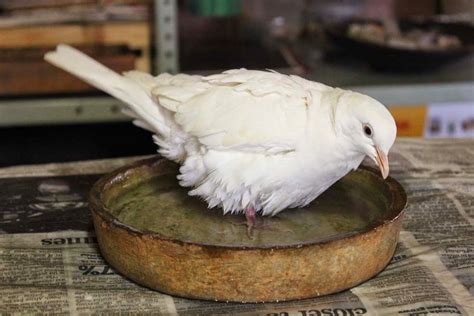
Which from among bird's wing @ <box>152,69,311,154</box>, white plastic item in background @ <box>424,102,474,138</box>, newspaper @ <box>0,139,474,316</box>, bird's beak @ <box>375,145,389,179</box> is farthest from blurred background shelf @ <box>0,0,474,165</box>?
bird's beak @ <box>375,145,389,179</box>

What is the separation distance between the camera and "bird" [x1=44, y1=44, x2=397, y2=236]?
800 millimetres

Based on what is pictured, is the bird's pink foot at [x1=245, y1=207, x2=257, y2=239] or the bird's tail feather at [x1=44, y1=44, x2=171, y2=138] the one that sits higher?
the bird's tail feather at [x1=44, y1=44, x2=171, y2=138]

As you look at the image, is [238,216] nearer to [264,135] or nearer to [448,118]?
[264,135]

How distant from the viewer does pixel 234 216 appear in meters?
0.88

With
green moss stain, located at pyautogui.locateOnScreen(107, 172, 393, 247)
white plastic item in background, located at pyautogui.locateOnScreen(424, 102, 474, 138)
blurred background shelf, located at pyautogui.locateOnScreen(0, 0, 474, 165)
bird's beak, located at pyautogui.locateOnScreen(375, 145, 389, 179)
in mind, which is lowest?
white plastic item in background, located at pyautogui.locateOnScreen(424, 102, 474, 138)

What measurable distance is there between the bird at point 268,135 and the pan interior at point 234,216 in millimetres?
21

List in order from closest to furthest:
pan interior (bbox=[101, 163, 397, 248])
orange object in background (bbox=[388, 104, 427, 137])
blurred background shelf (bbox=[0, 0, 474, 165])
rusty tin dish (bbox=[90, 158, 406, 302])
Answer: rusty tin dish (bbox=[90, 158, 406, 302]) < pan interior (bbox=[101, 163, 397, 248]) < blurred background shelf (bbox=[0, 0, 474, 165]) < orange object in background (bbox=[388, 104, 427, 137])

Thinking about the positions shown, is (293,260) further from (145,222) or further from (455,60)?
(455,60)

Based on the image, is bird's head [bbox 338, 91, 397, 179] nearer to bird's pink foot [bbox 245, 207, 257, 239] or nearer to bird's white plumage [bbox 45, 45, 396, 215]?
bird's white plumage [bbox 45, 45, 396, 215]

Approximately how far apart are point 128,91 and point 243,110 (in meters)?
0.15

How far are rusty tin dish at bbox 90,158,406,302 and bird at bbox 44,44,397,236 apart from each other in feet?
0.10

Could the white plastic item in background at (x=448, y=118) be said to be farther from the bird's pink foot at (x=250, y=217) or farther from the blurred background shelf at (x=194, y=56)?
the bird's pink foot at (x=250, y=217)

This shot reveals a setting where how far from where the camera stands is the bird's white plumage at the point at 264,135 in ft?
2.63

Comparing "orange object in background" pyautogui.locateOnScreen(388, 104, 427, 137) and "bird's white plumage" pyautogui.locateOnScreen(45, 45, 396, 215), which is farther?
"orange object in background" pyautogui.locateOnScreen(388, 104, 427, 137)
